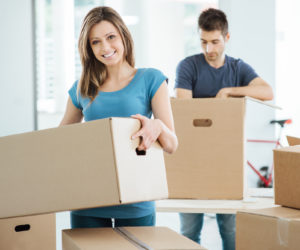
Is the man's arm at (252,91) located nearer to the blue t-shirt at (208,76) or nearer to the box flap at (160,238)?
the blue t-shirt at (208,76)

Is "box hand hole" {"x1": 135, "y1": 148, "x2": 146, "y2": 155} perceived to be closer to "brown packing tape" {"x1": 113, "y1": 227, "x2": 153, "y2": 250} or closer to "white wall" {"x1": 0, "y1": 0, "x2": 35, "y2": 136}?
"brown packing tape" {"x1": 113, "y1": 227, "x2": 153, "y2": 250}

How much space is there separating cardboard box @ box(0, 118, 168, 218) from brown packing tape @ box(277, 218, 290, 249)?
301 mm

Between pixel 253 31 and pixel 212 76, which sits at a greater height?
pixel 253 31

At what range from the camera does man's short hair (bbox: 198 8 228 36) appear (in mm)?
2213

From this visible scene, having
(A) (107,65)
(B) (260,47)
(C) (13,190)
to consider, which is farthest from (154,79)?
(B) (260,47)

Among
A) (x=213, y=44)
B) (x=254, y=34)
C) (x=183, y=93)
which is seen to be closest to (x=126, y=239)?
(x=183, y=93)

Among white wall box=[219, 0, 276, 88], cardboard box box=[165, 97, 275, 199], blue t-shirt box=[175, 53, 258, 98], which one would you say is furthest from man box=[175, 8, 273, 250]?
white wall box=[219, 0, 276, 88]

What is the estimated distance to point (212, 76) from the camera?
7.16 ft

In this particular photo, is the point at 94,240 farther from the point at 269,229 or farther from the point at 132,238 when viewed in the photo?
the point at 269,229

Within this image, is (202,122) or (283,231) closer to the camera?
(283,231)

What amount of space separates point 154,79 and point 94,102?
198 mm

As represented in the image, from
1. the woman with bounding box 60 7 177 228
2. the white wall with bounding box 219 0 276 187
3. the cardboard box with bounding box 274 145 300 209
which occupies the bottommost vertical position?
the cardboard box with bounding box 274 145 300 209

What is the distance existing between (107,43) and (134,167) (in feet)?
1.50

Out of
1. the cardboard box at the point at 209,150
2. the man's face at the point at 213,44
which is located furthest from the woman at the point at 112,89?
the man's face at the point at 213,44
